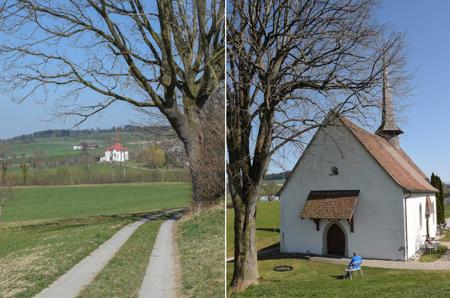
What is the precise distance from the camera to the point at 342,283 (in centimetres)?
303

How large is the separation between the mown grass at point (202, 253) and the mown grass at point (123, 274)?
0.14 metres

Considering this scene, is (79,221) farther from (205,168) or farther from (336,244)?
(336,244)

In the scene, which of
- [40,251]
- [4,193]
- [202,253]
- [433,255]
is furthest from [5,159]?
[433,255]

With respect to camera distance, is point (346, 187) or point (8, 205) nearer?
point (8, 205)

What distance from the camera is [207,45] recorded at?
157cm

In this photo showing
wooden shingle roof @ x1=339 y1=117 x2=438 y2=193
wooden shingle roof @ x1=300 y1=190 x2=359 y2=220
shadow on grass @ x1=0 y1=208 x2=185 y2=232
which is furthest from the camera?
wooden shingle roof @ x1=339 y1=117 x2=438 y2=193

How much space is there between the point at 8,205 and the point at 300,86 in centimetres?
320

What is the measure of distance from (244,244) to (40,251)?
120 inches

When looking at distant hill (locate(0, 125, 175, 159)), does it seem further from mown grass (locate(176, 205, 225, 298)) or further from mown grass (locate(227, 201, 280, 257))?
mown grass (locate(227, 201, 280, 257))

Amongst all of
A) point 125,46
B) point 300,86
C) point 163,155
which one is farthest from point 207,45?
point 300,86

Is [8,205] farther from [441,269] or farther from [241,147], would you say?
[441,269]

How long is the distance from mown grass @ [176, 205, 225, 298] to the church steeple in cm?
242

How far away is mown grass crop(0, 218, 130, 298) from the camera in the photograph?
123 cm

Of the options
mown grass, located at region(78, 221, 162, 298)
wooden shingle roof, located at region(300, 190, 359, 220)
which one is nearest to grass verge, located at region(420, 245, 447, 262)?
wooden shingle roof, located at region(300, 190, 359, 220)
